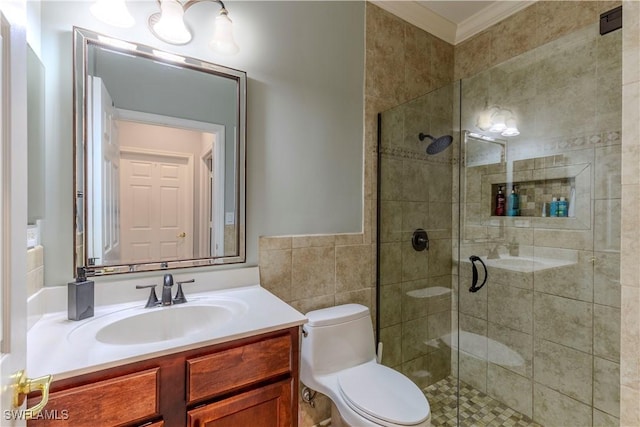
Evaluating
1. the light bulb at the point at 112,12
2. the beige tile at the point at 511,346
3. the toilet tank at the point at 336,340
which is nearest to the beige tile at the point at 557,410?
the beige tile at the point at 511,346

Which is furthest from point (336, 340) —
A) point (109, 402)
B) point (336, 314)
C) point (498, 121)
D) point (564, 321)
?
point (498, 121)

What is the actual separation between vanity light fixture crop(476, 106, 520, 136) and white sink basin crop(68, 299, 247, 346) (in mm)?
1934

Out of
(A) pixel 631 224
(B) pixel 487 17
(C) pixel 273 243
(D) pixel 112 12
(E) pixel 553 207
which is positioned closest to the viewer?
(A) pixel 631 224

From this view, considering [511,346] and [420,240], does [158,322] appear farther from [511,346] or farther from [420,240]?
[511,346]

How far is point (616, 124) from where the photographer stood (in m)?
1.59

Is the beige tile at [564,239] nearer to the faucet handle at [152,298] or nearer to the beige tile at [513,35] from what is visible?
the beige tile at [513,35]

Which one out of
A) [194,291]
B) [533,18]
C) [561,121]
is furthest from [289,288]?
[533,18]

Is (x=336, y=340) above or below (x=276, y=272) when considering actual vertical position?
below

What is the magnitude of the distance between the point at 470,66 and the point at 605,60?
3.04 ft

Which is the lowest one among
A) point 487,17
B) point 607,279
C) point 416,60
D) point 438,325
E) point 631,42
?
point 438,325

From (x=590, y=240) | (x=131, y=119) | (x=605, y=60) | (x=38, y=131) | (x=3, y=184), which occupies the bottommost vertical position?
(x=590, y=240)

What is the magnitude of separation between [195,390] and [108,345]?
0.30m

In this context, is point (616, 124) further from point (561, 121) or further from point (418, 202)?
point (418, 202)

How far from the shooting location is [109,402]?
84 centimetres
